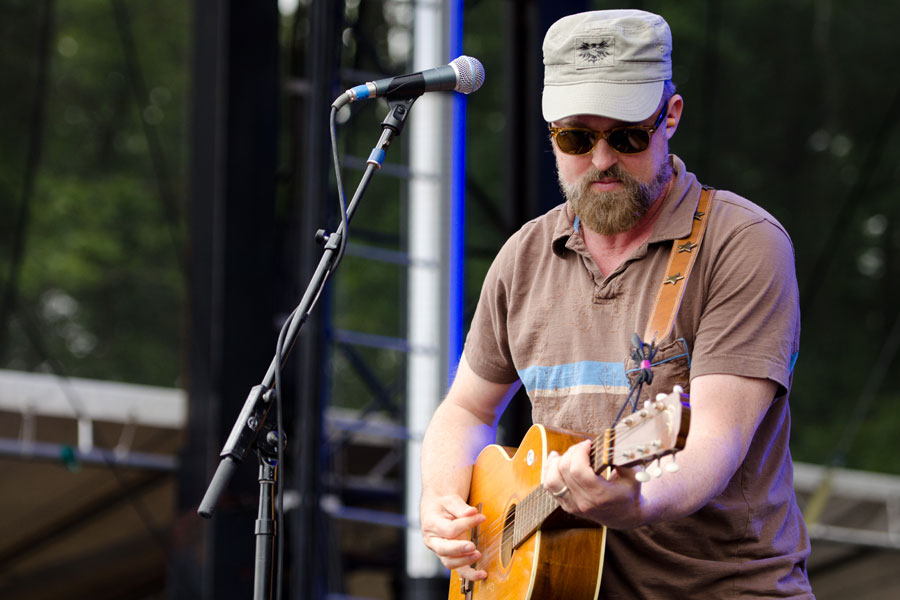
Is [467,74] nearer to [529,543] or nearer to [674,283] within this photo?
[674,283]

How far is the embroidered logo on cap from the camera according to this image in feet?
7.13

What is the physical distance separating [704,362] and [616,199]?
1.34ft

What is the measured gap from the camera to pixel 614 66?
216cm

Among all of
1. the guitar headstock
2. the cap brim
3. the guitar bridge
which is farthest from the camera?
the guitar bridge

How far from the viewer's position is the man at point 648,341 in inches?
76.5

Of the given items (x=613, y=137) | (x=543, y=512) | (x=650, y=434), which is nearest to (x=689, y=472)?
(x=650, y=434)

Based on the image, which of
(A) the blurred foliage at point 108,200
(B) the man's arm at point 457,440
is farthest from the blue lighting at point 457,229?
(A) the blurred foliage at point 108,200

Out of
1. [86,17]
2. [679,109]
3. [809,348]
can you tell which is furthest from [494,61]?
[679,109]

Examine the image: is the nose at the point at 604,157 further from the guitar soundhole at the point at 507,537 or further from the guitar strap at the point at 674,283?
the guitar soundhole at the point at 507,537

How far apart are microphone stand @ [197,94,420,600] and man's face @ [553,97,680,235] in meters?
0.44

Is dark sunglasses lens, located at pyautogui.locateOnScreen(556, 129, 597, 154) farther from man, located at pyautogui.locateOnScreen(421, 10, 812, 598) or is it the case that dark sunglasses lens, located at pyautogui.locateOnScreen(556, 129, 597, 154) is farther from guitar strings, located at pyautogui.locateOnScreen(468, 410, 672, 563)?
guitar strings, located at pyautogui.locateOnScreen(468, 410, 672, 563)

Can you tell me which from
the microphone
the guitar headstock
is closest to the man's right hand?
the guitar headstock

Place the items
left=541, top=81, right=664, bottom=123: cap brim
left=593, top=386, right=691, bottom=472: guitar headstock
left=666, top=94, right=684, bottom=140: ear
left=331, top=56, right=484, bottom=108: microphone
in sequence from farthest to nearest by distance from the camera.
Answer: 1. left=331, top=56, right=484, bottom=108: microphone
2. left=666, top=94, right=684, bottom=140: ear
3. left=541, top=81, right=664, bottom=123: cap brim
4. left=593, top=386, right=691, bottom=472: guitar headstock

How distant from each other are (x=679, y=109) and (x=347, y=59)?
4.42 meters
